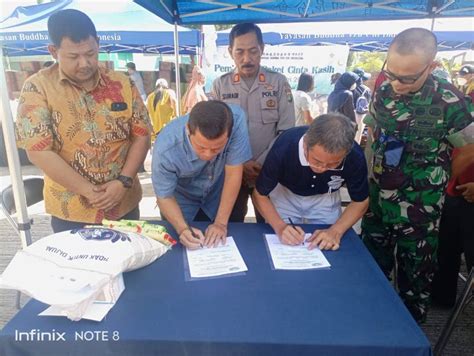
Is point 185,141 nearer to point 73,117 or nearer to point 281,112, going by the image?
point 73,117

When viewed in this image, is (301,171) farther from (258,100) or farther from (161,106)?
(161,106)

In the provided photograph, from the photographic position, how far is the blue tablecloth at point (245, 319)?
0.92 m

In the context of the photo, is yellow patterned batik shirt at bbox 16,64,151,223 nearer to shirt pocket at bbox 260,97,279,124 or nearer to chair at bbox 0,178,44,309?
chair at bbox 0,178,44,309

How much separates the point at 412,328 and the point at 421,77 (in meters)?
1.08

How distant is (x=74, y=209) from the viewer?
5.47 feet

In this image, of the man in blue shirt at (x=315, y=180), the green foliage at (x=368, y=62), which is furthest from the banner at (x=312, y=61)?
the green foliage at (x=368, y=62)

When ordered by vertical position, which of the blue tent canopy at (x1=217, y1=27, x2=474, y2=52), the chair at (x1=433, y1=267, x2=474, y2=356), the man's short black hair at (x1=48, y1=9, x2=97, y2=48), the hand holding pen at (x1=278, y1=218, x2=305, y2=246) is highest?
the blue tent canopy at (x1=217, y1=27, x2=474, y2=52)

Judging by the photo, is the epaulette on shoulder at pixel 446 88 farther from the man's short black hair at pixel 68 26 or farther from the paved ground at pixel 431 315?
the man's short black hair at pixel 68 26

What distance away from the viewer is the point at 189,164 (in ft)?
5.16

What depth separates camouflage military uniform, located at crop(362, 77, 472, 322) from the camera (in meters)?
1.61

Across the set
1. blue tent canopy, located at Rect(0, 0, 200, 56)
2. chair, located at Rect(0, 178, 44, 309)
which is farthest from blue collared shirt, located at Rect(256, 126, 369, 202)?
blue tent canopy, located at Rect(0, 0, 200, 56)

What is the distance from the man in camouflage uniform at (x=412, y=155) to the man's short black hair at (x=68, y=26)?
1.31 meters

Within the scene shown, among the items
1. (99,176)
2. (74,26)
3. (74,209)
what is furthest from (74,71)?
(74,209)

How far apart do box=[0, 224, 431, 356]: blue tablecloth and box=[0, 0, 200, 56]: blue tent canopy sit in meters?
5.59
